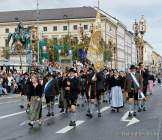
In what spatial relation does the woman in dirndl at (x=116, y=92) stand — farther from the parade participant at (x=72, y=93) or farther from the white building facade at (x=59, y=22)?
the white building facade at (x=59, y=22)

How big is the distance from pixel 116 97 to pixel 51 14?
110794 millimetres

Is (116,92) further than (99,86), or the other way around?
(116,92)

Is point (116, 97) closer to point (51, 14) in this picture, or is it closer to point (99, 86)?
point (99, 86)

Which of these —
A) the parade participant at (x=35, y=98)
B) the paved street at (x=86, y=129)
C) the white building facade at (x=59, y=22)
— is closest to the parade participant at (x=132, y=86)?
the paved street at (x=86, y=129)

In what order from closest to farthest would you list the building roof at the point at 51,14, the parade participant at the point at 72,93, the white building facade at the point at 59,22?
the parade participant at the point at 72,93 → the white building facade at the point at 59,22 → the building roof at the point at 51,14

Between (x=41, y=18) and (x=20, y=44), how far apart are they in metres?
66.4

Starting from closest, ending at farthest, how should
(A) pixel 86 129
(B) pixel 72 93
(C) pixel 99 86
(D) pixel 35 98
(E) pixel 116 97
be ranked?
(A) pixel 86 129 < (D) pixel 35 98 < (B) pixel 72 93 < (C) pixel 99 86 < (E) pixel 116 97

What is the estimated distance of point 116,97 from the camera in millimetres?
21625

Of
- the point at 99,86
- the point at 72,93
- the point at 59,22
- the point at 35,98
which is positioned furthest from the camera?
the point at 59,22

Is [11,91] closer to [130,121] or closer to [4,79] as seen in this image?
[4,79]

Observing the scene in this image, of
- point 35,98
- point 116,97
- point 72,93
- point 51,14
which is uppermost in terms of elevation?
point 51,14

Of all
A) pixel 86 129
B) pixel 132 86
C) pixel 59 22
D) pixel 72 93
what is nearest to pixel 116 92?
pixel 132 86

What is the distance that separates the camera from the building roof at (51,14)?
127750mm

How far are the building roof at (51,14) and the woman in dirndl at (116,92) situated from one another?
4085 inches
